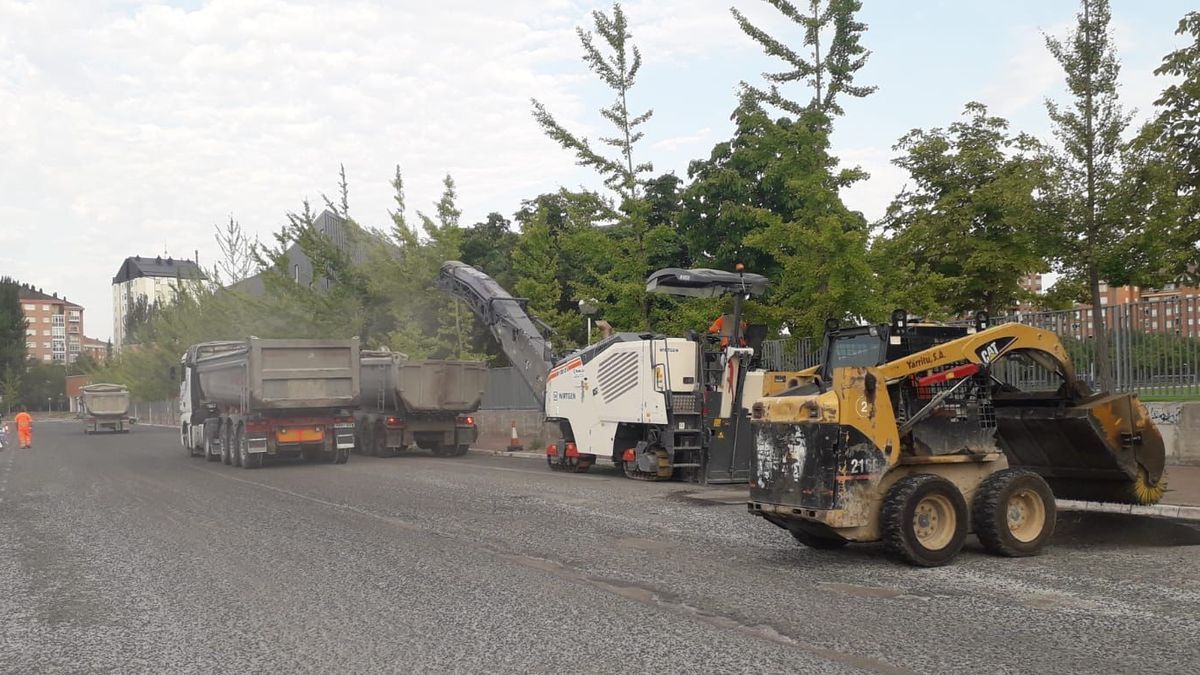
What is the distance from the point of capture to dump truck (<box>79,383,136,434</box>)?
56469 mm

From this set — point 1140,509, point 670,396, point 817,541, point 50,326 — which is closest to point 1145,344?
point 1140,509

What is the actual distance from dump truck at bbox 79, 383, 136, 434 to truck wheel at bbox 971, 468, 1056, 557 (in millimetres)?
56028

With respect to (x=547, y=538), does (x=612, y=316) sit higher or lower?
higher

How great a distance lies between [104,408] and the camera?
5662 centimetres

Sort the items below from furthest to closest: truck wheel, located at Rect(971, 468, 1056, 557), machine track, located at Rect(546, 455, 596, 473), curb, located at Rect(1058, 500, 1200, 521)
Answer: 1. machine track, located at Rect(546, 455, 596, 473)
2. curb, located at Rect(1058, 500, 1200, 521)
3. truck wheel, located at Rect(971, 468, 1056, 557)

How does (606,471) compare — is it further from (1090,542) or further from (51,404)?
(51,404)

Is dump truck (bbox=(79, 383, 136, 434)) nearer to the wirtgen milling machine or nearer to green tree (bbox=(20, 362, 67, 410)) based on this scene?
the wirtgen milling machine

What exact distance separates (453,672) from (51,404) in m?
148

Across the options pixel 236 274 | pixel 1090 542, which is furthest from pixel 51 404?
pixel 1090 542

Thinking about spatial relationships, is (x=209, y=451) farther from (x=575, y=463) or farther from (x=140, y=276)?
(x=140, y=276)

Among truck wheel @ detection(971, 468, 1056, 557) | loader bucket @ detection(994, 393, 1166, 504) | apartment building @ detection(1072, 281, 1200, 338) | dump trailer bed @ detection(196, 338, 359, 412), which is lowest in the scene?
truck wheel @ detection(971, 468, 1056, 557)

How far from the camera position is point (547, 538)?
34.5ft

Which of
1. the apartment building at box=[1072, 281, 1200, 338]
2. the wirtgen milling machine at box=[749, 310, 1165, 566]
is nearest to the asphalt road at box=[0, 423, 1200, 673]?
the wirtgen milling machine at box=[749, 310, 1165, 566]

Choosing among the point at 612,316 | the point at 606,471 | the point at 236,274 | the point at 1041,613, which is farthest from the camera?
the point at 236,274
